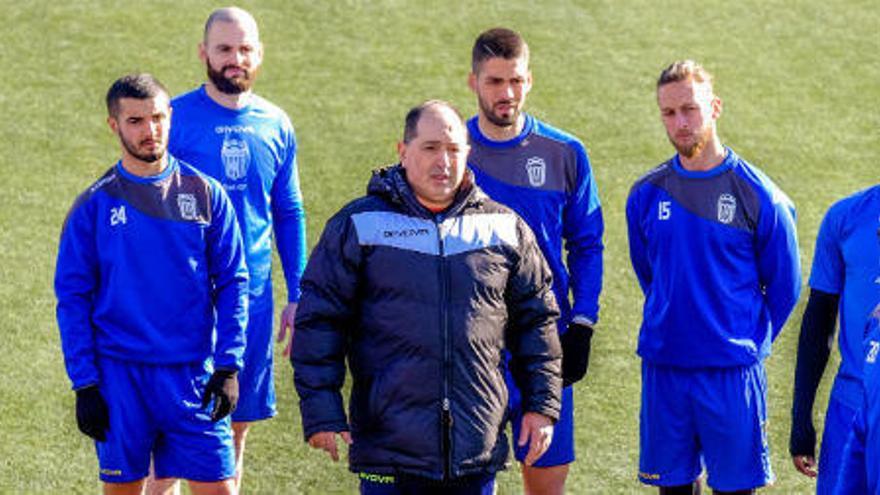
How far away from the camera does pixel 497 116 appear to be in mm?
6301

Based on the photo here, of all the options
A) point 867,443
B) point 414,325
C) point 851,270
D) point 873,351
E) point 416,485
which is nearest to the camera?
point 867,443

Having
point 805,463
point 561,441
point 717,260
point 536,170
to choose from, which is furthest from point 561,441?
point 805,463

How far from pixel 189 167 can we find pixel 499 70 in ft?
4.20

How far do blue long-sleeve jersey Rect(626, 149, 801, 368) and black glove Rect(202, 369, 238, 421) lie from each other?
169 cm

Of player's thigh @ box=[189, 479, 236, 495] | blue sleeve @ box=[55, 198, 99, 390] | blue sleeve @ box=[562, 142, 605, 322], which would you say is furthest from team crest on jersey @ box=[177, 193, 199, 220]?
blue sleeve @ box=[562, 142, 605, 322]

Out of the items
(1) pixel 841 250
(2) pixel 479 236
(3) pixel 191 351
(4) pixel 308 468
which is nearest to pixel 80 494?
(4) pixel 308 468

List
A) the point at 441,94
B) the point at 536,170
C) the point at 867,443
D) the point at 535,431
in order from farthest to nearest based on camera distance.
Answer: the point at 441,94 → the point at 536,170 → the point at 535,431 → the point at 867,443

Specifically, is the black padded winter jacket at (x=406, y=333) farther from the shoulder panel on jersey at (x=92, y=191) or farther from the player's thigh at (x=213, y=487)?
the shoulder panel on jersey at (x=92, y=191)

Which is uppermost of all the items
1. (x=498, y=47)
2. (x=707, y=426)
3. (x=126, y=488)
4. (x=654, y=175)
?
(x=498, y=47)

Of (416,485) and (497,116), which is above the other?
(497,116)

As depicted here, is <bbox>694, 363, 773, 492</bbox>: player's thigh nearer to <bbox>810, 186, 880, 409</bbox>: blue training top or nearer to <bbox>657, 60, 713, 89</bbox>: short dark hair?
<bbox>810, 186, 880, 409</bbox>: blue training top

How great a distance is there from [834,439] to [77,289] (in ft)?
9.36

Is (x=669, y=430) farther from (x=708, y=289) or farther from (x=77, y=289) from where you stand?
(x=77, y=289)

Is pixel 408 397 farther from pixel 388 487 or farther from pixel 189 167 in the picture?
pixel 189 167
